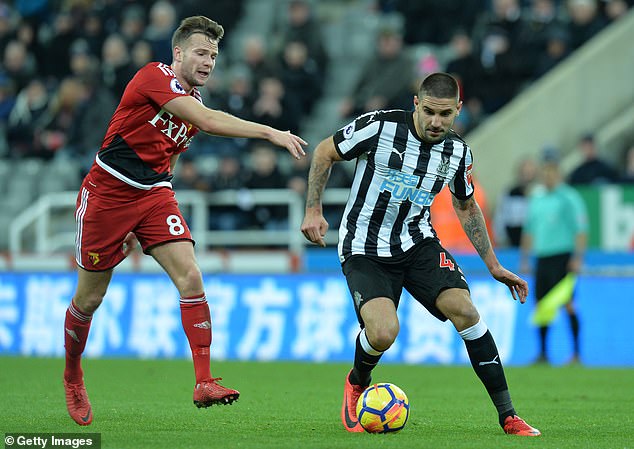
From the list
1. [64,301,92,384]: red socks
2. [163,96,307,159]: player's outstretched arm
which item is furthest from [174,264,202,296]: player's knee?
[163,96,307,159]: player's outstretched arm

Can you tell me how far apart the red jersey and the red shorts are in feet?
0.25

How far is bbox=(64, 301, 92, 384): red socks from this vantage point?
8258mm

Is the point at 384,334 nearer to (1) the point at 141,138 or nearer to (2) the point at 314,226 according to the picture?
(2) the point at 314,226

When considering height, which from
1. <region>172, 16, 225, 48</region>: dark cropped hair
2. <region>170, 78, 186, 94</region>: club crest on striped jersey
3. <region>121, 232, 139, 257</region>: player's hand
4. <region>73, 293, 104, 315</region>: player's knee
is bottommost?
<region>73, 293, 104, 315</region>: player's knee

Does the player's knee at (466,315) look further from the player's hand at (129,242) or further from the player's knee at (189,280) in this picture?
the player's hand at (129,242)

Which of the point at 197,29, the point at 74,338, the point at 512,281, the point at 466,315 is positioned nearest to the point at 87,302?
the point at 74,338

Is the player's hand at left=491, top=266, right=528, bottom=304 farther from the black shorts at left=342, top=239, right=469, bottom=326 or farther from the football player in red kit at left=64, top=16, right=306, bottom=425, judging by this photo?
the football player in red kit at left=64, top=16, right=306, bottom=425

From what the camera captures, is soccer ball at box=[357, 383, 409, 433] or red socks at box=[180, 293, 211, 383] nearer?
soccer ball at box=[357, 383, 409, 433]

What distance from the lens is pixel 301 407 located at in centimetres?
934

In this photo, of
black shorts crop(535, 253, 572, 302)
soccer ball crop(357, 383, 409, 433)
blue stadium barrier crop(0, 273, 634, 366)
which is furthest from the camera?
blue stadium barrier crop(0, 273, 634, 366)

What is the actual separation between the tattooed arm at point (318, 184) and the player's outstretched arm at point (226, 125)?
0.71 m

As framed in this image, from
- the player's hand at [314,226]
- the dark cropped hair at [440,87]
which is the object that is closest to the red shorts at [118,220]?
the player's hand at [314,226]

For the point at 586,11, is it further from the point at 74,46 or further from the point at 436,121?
Result: the point at 436,121

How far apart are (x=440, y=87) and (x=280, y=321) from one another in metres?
8.32
